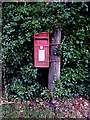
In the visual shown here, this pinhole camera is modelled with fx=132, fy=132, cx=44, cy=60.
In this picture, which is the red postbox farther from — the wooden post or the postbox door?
the wooden post

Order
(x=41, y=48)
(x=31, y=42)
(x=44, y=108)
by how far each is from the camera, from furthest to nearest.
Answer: (x=31, y=42) → (x=44, y=108) → (x=41, y=48)

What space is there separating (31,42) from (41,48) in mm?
560

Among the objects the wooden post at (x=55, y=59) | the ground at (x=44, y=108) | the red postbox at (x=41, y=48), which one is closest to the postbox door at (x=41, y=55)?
the red postbox at (x=41, y=48)

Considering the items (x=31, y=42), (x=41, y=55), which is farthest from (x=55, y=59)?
(x=31, y=42)

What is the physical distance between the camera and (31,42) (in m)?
3.05

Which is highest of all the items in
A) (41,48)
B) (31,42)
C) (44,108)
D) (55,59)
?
(31,42)

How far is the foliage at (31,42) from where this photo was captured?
2803 millimetres

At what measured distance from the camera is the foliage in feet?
9.20

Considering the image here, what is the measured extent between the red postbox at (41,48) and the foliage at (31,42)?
19 cm

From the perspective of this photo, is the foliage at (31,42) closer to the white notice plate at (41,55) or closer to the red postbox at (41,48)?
the red postbox at (41,48)

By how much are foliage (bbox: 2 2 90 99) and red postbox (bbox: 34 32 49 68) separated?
0.19 metres

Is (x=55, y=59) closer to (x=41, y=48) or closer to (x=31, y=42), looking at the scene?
(x=41, y=48)

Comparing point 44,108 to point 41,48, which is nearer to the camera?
point 41,48

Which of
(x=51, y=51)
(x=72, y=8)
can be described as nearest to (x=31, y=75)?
(x=51, y=51)
